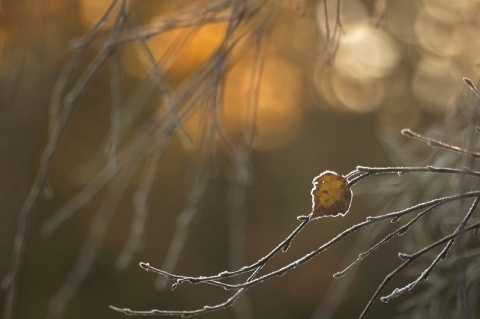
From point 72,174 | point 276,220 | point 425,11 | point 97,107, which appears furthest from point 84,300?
point 425,11

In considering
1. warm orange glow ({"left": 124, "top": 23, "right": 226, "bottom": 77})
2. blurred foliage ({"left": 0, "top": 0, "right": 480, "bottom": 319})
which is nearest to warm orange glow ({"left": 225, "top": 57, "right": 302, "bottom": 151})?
blurred foliage ({"left": 0, "top": 0, "right": 480, "bottom": 319})

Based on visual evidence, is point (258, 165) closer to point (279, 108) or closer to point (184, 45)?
point (279, 108)

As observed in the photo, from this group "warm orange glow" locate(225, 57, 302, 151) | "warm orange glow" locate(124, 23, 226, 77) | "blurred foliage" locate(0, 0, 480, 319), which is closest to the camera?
"warm orange glow" locate(124, 23, 226, 77)

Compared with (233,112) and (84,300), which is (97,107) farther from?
(233,112)

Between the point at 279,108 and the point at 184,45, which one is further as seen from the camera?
the point at 279,108

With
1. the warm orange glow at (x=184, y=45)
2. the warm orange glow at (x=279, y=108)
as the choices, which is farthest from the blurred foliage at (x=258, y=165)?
the warm orange glow at (x=184, y=45)

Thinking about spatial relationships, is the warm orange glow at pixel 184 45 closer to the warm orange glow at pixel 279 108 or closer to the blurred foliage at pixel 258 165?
the blurred foliage at pixel 258 165

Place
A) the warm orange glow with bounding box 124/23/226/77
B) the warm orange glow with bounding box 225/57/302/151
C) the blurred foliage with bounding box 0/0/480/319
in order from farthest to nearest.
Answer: the warm orange glow with bounding box 225/57/302/151
the blurred foliage with bounding box 0/0/480/319
the warm orange glow with bounding box 124/23/226/77

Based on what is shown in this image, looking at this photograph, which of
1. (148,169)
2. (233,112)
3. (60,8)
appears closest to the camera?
(148,169)

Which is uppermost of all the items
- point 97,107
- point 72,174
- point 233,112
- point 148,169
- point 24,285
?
point 97,107

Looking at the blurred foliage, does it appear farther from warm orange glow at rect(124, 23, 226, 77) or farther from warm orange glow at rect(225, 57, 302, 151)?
warm orange glow at rect(124, 23, 226, 77)

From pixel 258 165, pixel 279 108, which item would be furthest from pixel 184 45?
pixel 258 165
